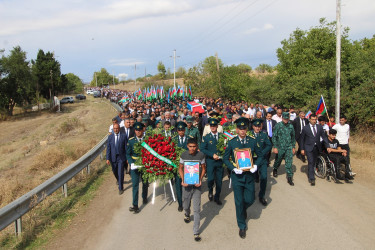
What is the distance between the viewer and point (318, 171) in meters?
9.02

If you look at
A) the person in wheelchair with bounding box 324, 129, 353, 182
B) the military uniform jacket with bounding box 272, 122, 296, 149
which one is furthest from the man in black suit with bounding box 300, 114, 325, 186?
the military uniform jacket with bounding box 272, 122, 296, 149

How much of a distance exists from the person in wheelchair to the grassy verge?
6744 millimetres

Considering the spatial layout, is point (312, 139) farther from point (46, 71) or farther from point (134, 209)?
point (46, 71)

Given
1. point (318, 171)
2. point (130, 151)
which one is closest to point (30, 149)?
point (130, 151)

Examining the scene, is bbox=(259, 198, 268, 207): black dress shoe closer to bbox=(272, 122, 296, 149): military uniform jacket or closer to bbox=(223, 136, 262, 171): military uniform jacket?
bbox=(223, 136, 262, 171): military uniform jacket

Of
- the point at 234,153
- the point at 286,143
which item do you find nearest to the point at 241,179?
the point at 234,153

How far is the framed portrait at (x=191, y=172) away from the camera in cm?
569

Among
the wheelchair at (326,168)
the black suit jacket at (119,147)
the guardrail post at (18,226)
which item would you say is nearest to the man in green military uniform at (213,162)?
the black suit jacket at (119,147)

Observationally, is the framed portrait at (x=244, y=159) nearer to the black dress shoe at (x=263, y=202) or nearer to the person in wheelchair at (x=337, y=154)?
the black dress shoe at (x=263, y=202)

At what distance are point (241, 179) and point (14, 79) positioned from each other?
42694 mm

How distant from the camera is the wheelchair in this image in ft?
27.8

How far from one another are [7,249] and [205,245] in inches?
139

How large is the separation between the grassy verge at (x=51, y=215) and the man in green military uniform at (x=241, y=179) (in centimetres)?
363

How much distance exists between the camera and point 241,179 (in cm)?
561
